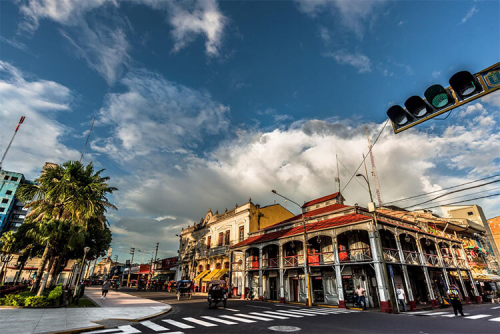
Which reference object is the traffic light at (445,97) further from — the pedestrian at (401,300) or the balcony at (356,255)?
the pedestrian at (401,300)

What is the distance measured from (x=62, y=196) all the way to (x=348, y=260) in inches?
912

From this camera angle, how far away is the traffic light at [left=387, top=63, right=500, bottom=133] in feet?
13.2

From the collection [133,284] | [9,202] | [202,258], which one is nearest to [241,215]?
[202,258]

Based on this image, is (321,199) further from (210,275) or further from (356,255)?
(210,275)

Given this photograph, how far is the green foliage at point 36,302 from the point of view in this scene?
46.2ft

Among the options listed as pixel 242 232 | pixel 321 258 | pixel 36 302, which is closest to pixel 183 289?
pixel 242 232

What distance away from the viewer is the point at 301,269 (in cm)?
2322

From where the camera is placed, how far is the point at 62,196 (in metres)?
18.6

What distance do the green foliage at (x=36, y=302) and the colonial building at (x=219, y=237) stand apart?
1927 cm

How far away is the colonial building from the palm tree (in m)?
17.7

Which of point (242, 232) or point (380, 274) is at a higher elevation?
point (242, 232)

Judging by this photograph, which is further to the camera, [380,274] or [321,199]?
[321,199]

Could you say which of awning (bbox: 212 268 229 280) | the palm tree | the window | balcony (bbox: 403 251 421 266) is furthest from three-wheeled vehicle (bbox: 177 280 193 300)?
balcony (bbox: 403 251 421 266)

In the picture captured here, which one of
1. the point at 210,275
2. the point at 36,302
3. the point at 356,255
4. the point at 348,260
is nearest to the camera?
the point at 36,302
